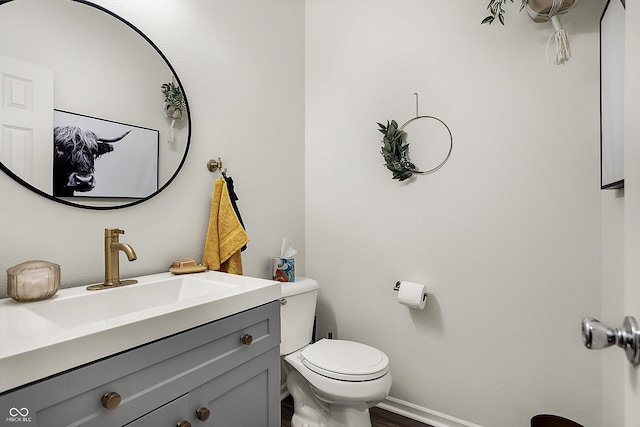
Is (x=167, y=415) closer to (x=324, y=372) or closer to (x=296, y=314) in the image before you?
(x=324, y=372)

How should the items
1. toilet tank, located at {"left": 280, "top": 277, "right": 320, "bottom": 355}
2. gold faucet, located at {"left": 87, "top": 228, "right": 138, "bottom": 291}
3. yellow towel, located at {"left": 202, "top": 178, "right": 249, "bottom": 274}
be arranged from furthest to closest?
toilet tank, located at {"left": 280, "top": 277, "right": 320, "bottom": 355}
yellow towel, located at {"left": 202, "top": 178, "right": 249, "bottom": 274}
gold faucet, located at {"left": 87, "top": 228, "right": 138, "bottom": 291}

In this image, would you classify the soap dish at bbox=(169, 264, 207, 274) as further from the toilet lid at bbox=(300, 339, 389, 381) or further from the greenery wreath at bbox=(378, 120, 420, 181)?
the greenery wreath at bbox=(378, 120, 420, 181)

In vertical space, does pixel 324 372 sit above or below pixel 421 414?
above

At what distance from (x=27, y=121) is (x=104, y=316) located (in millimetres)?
680

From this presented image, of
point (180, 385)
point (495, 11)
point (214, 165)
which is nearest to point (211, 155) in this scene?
point (214, 165)

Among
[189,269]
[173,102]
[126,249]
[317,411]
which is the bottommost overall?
[317,411]

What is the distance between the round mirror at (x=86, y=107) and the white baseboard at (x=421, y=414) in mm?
1719

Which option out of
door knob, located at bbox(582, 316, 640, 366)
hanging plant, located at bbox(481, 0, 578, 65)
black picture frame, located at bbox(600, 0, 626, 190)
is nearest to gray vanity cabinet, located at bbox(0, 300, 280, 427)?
door knob, located at bbox(582, 316, 640, 366)

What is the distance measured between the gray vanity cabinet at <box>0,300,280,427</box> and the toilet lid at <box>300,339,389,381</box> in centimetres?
36

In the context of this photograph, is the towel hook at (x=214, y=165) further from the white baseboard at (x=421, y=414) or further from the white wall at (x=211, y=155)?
the white baseboard at (x=421, y=414)

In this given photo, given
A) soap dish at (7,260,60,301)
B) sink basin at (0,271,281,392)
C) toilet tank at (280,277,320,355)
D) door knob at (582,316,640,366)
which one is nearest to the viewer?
door knob at (582,316,640,366)

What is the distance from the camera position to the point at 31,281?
101 cm

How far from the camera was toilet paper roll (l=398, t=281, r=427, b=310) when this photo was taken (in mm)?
1808

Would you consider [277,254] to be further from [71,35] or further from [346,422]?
[71,35]
